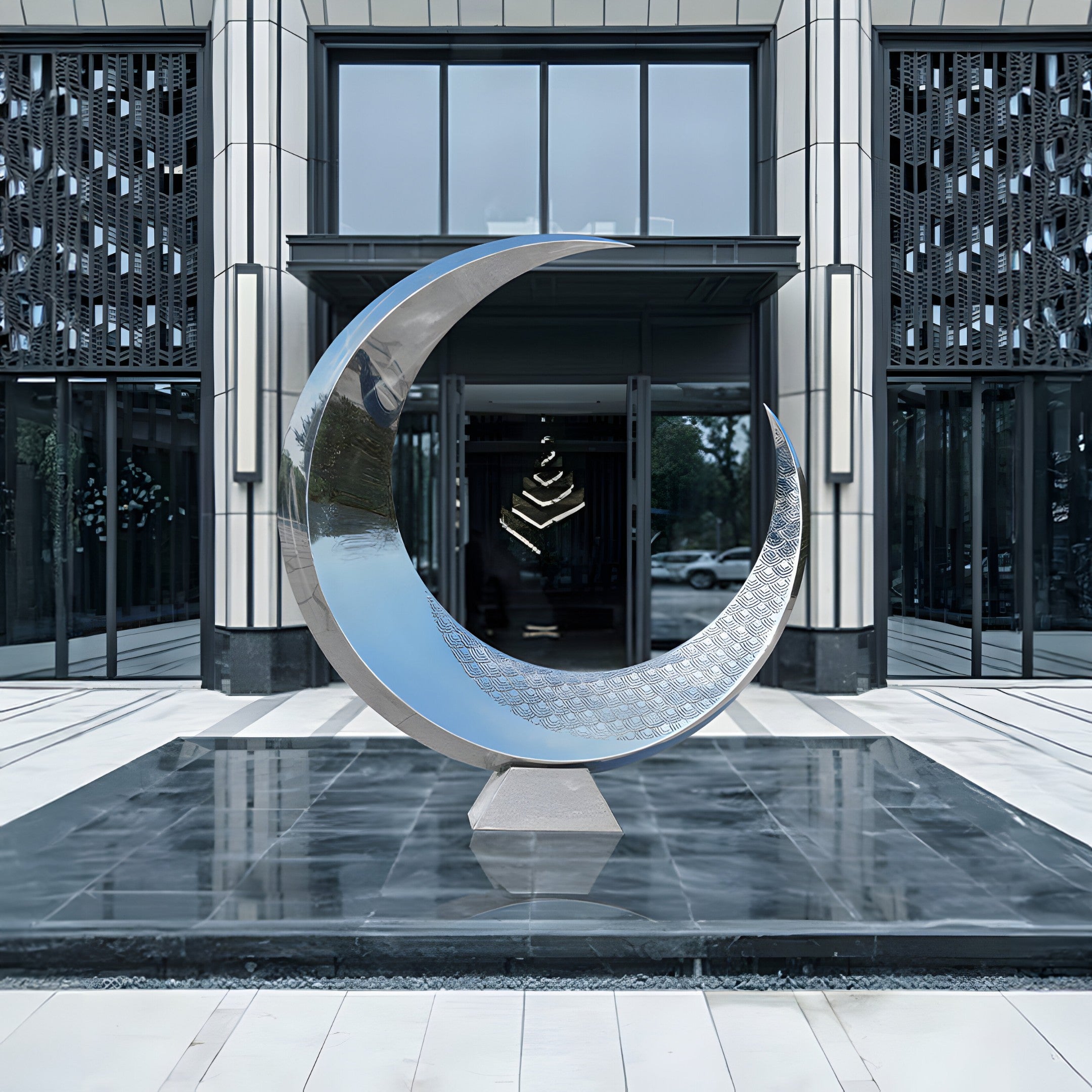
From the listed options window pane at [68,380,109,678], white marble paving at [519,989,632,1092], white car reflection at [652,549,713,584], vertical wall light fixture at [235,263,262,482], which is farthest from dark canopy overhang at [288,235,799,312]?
white marble paving at [519,989,632,1092]

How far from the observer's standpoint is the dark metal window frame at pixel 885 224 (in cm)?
1032

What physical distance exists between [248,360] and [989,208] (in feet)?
26.5

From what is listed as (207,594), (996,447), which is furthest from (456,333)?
(996,447)

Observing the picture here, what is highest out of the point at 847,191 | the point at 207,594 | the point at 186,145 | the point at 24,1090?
the point at 186,145

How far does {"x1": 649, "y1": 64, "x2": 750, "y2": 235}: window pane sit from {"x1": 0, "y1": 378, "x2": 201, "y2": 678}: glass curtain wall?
225 inches

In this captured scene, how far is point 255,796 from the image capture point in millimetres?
5719

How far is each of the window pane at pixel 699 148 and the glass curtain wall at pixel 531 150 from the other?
1 centimetres

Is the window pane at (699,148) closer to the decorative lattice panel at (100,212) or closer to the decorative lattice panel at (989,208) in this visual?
the decorative lattice panel at (989,208)

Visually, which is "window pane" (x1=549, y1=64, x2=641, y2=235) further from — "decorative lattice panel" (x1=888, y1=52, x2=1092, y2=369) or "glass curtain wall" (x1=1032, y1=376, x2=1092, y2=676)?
"glass curtain wall" (x1=1032, y1=376, x2=1092, y2=676)

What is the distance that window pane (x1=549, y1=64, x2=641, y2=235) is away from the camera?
10516 mm

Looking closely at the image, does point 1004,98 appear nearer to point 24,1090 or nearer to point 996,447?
point 996,447

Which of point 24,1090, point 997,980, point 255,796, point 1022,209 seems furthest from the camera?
point 1022,209

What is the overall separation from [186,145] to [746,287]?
623 centimetres

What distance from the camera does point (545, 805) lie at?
16.4ft
